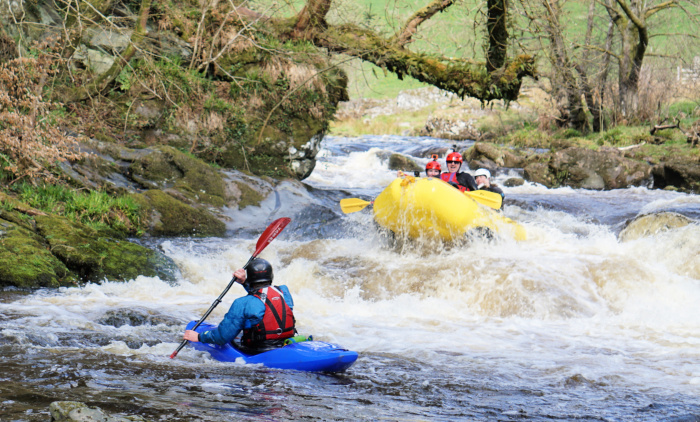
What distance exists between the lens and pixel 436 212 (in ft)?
23.1

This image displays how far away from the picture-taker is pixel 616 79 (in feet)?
60.1

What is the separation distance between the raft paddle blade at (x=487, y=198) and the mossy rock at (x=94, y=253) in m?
3.62

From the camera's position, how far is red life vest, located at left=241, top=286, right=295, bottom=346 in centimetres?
367

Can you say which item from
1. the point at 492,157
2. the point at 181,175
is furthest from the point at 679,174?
the point at 181,175

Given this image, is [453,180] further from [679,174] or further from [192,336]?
[679,174]

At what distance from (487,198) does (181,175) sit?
4541mm

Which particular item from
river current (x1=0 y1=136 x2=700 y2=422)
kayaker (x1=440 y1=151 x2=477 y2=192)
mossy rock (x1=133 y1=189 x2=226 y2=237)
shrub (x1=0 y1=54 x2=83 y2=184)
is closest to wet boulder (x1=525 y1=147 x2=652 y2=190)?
river current (x1=0 y1=136 x2=700 y2=422)

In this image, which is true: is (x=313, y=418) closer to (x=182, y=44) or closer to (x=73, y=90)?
Answer: (x=73, y=90)

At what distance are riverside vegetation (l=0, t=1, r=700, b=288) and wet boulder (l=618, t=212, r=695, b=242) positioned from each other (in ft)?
8.39

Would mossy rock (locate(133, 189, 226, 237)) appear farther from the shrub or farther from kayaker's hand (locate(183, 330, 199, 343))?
kayaker's hand (locate(183, 330, 199, 343))

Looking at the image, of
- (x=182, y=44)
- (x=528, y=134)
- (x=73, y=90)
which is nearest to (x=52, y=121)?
(x=73, y=90)

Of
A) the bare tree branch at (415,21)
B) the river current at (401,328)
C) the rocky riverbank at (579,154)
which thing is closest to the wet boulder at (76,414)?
the river current at (401,328)

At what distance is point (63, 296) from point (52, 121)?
3856 mm

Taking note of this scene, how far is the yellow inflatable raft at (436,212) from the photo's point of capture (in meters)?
7.02
